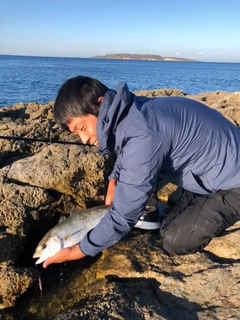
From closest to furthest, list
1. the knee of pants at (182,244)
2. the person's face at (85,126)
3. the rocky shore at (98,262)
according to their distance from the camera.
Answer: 1. the person's face at (85,126)
2. the rocky shore at (98,262)
3. the knee of pants at (182,244)

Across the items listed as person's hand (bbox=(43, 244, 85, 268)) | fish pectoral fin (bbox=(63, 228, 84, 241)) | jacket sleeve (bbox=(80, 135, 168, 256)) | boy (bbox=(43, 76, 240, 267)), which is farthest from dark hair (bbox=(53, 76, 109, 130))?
fish pectoral fin (bbox=(63, 228, 84, 241))

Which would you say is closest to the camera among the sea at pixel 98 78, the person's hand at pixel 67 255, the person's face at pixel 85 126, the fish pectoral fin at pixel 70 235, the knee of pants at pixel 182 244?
the person's face at pixel 85 126

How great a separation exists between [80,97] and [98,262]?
2247mm

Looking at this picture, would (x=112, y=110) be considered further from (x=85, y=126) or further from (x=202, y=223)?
(x=202, y=223)

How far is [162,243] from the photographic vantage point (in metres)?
4.13

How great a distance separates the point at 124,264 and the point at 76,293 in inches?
25.3

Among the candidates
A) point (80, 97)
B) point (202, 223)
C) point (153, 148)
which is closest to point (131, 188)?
point (153, 148)

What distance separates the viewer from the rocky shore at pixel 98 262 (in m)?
3.09

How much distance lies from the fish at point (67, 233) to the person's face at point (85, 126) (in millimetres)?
1203

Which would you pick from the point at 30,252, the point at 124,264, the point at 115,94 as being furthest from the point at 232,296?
the point at 30,252

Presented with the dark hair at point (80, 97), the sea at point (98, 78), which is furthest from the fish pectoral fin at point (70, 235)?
the sea at point (98, 78)

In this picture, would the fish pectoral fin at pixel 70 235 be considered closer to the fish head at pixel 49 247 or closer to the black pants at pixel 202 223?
the fish head at pixel 49 247

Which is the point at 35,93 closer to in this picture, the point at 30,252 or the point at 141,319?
the point at 30,252

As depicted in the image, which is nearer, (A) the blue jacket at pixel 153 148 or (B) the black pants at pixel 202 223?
(A) the blue jacket at pixel 153 148
